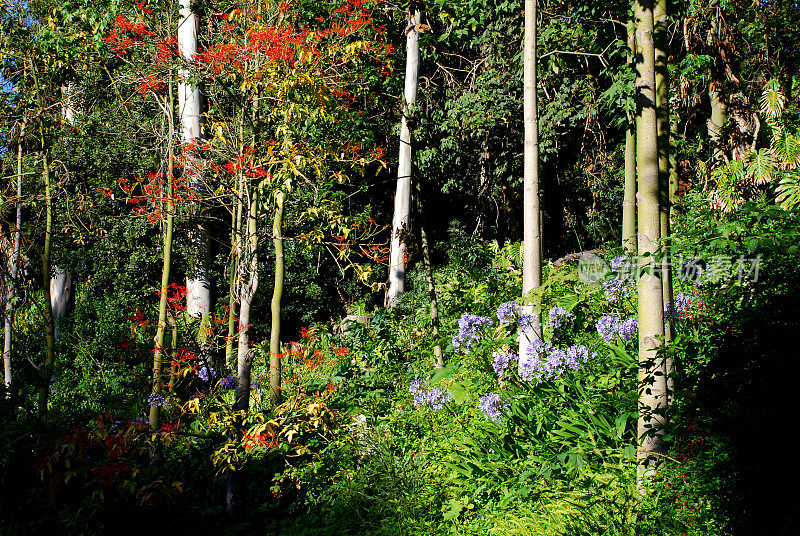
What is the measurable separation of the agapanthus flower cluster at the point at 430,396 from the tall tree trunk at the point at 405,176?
3.34 metres

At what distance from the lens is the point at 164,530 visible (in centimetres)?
439

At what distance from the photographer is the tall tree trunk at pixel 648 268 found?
3111mm

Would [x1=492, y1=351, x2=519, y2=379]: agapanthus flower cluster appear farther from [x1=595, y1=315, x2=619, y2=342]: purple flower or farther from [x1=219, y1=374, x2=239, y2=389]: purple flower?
[x1=219, y1=374, x2=239, y2=389]: purple flower

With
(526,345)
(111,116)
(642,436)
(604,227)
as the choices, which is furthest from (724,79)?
(111,116)

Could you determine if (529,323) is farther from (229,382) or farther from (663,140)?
(229,382)

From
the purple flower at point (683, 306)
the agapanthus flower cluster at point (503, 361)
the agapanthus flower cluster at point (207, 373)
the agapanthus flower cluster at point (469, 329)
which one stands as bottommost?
the agapanthus flower cluster at point (207, 373)

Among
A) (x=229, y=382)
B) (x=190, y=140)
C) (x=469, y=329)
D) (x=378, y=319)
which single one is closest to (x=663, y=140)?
(x=469, y=329)

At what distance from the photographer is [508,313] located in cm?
435

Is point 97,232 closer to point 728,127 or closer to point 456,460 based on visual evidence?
point 456,460

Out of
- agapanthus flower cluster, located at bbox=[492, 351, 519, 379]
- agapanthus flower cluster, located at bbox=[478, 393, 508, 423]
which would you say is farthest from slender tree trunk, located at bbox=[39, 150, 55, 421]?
agapanthus flower cluster, located at bbox=[492, 351, 519, 379]

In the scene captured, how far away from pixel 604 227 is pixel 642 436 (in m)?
8.17

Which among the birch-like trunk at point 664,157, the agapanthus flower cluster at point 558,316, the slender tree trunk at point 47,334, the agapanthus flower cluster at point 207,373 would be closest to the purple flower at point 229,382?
the agapanthus flower cluster at point 207,373

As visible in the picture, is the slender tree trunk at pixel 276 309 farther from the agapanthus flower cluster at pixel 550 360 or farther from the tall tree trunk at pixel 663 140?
the tall tree trunk at pixel 663 140

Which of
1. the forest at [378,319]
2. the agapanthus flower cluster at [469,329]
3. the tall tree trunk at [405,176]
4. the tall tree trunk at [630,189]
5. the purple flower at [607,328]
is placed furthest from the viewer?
the tall tree trunk at [405,176]
